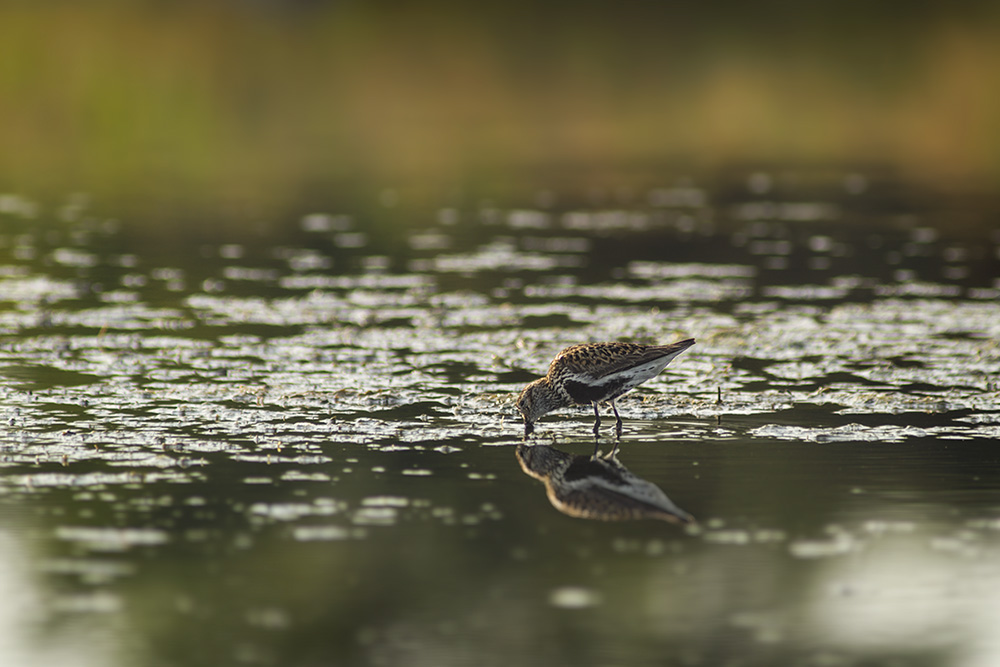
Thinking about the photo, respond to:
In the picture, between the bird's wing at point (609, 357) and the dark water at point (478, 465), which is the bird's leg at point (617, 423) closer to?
the dark water at point (478, 465)

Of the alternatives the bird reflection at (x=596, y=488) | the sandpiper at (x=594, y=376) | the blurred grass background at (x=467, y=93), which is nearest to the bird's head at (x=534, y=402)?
the sandpiper at (x=594, y=376)

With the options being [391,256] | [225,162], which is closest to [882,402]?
[391,256]

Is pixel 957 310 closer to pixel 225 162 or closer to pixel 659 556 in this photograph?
pixel 659 556

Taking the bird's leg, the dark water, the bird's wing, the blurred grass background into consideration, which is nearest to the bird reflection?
the dark water

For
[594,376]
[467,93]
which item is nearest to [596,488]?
[594,376]

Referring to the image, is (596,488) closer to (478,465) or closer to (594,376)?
(478,465)
